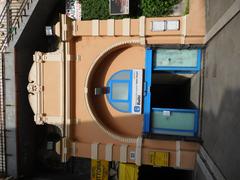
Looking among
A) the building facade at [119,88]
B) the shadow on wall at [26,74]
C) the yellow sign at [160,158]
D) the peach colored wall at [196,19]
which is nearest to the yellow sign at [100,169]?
the building facade at [119,88]

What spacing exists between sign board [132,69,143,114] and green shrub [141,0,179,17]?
304cm

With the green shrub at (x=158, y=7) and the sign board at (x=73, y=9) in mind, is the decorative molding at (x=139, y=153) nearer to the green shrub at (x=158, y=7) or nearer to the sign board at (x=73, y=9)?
the green shrub at (x=158, y=7)

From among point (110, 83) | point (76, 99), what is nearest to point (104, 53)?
point (110, 83)

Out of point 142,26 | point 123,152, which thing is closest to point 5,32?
point 142,26

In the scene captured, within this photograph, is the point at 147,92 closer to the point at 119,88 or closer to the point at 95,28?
the point at 119,88

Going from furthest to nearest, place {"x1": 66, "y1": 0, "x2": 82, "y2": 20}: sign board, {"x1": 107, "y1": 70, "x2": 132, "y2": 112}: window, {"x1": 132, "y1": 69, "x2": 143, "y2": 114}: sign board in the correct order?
1. {"x1": 66, "y1": 0, "x2": 82, "y2": 20}: sign board
2. {"x1": 107, "y1": 70, "x2": 132, "y2": 112}: window
3. {"x1": 132, "y1": 69, "x2": 143, "y2": 114}: sign board

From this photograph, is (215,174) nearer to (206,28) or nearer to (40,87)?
(206,28)

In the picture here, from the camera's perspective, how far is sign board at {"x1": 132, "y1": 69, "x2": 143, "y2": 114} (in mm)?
8523

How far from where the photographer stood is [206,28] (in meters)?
7.34

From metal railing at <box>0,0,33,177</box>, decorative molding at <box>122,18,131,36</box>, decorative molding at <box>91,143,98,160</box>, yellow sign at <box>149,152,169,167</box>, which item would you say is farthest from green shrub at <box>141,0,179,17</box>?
decorative molding at <box>91,143,98,160</box>

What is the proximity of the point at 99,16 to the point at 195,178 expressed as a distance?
7.44 metres

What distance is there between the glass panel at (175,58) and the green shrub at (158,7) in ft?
8.60

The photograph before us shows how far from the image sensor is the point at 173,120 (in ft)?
27.0

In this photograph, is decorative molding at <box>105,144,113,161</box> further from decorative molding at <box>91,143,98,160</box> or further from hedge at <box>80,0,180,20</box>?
hedge at <box>80,0,180,20</box>
